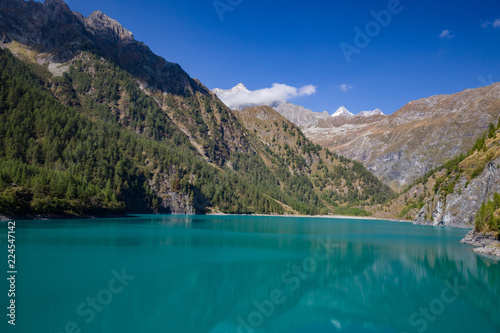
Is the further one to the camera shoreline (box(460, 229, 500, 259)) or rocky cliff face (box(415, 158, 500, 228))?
rocky cliff face (box(415, 158, 500, 228))

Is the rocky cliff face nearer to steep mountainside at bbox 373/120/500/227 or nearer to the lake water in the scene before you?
steep mountainside at bbox 373/120/500/227

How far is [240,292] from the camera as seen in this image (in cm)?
2870

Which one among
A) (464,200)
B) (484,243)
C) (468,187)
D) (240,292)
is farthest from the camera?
(464,200)

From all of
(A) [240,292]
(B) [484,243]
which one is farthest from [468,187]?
(A) [240,292]

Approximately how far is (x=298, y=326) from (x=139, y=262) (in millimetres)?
23542

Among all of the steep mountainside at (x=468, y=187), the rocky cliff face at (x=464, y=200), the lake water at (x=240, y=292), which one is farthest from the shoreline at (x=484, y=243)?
the rocky cliff face at (x=464, y=200)

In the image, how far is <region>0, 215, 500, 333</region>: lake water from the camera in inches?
849

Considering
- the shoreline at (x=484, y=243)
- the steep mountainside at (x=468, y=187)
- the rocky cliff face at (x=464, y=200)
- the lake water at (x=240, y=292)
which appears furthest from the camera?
the steep mountainside at (x=468, y=187)

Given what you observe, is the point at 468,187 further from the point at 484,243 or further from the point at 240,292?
the point at 240,292

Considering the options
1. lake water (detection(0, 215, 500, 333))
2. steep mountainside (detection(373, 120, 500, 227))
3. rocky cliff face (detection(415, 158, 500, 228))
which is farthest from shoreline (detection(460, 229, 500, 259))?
rocky cliff face (detection(415, 158, 500, 228))

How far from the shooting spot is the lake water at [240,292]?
70.7ft

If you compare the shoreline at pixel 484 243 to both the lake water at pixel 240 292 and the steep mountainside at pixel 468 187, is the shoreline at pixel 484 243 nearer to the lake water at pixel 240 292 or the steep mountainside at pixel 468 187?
the lake water at pixel 240 292

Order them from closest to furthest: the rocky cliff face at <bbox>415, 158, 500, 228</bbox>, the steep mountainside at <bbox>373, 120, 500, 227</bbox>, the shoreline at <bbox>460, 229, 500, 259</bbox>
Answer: the shoreline at <bbox>460, 229, 500, 259</bbox>
the rocky cliff face at <bbox>415, 158, 500, 228</bbox>
the steep mountainside at <bbox>373, 120, 500, 227</bbox>

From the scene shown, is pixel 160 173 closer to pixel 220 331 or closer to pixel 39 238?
pixel 39 238
